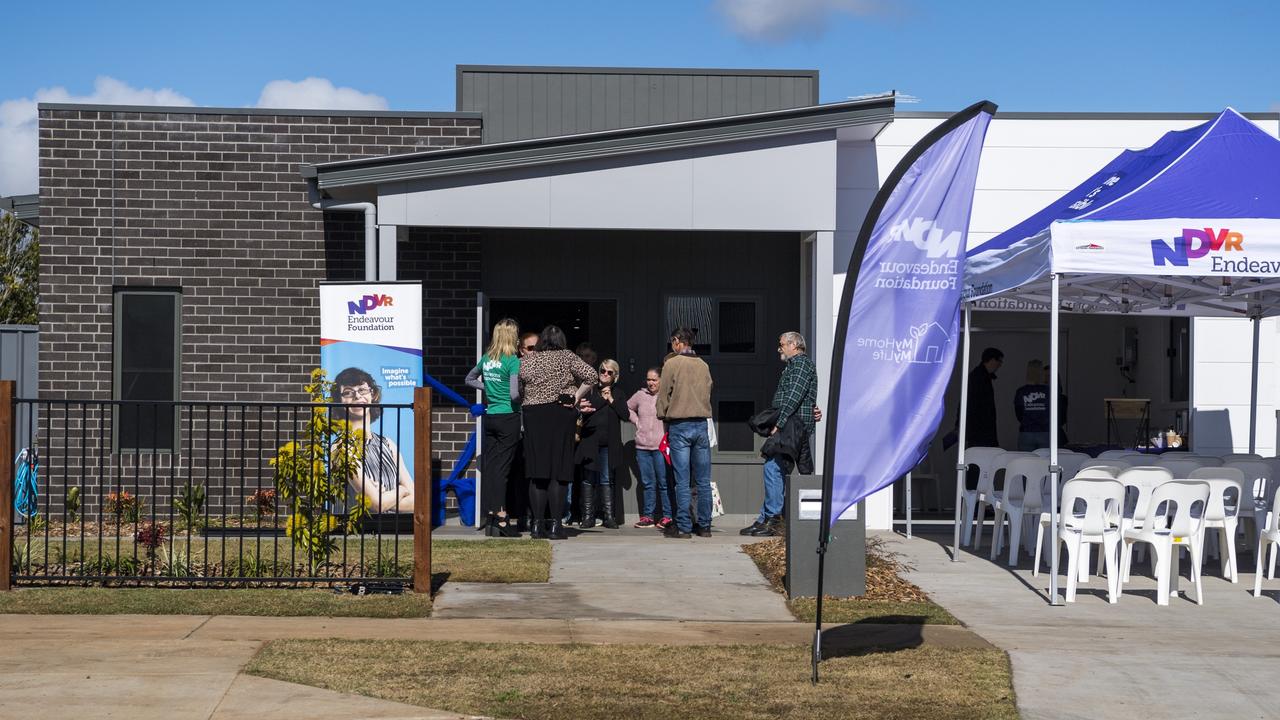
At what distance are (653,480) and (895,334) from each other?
691 cm

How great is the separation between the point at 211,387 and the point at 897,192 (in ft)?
32.2

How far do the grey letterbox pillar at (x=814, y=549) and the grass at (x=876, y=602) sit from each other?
0.30ft

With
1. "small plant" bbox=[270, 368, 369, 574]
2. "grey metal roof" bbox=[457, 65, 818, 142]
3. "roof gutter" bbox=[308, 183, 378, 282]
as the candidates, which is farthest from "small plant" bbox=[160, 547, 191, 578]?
"grey metal roof" bbox=[457, 65, 818, 142]

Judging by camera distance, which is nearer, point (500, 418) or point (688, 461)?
point (500, 418)

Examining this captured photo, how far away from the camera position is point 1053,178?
14.8m

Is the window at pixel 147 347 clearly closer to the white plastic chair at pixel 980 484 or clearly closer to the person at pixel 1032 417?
the white plastic chair at pixel 980 484

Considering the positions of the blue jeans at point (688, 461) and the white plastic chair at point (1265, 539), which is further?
the blue jeans at point (688, 461)

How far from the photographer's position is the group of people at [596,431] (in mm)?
12375

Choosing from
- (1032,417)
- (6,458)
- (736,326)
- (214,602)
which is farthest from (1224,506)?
(6,458)

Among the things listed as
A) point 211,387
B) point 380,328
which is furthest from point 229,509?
point 380,328

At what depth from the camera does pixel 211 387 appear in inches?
597

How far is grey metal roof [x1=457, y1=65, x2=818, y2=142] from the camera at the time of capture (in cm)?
1602

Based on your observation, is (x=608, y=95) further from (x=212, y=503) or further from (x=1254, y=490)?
(x=1254, y=490)

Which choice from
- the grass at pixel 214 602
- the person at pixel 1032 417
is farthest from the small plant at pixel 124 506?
the person at pixel 1032 417
